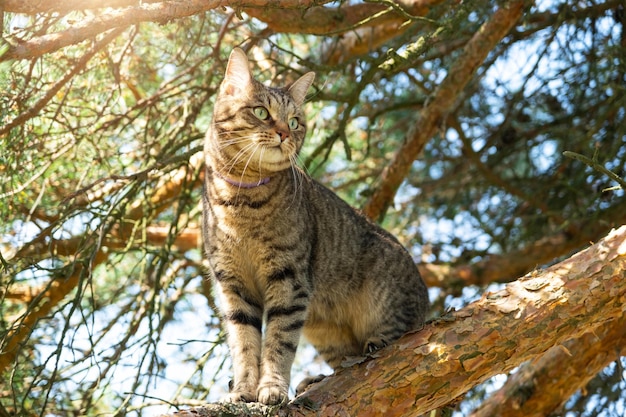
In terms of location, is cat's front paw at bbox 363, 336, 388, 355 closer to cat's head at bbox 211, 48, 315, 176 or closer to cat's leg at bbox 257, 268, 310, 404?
cat's leg at bbox 257, 268, 310, 404

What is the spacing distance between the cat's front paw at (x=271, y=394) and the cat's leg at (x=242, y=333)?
3.8 inches

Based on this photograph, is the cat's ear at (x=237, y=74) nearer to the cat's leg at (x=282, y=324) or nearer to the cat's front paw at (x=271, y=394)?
the cat's leg at (x=282, y=324)

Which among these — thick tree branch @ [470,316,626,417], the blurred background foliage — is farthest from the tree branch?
thick tree branch @ [470,316,626,417]

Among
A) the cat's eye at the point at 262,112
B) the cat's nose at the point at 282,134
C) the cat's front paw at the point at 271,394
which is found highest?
the cat's eye at the point at 262,112

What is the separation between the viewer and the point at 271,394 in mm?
3414

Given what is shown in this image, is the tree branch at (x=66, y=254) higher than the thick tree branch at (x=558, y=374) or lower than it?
higher

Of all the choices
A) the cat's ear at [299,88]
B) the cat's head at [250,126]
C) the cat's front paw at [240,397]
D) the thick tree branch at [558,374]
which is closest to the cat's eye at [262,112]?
the cat's head at [250,126]

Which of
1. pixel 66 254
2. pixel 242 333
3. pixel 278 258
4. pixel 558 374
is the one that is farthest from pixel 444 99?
pixel 66 254

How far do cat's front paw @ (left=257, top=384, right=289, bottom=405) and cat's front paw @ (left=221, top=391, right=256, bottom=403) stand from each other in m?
0.05

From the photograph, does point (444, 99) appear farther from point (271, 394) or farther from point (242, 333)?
point (271, 394)

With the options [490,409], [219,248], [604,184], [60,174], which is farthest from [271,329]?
[604,184]

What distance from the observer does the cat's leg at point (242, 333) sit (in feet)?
12.0

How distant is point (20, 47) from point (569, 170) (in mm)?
4439

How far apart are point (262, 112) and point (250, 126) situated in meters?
0.11
